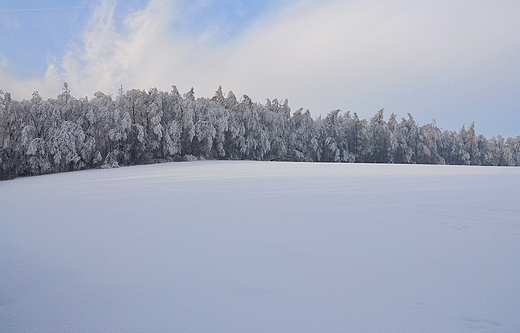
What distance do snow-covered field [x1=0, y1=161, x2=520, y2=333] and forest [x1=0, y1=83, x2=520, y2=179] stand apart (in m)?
13.5

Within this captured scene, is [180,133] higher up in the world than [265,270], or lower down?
higher up

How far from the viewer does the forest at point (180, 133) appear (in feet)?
51.4

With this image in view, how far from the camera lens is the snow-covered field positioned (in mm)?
1752

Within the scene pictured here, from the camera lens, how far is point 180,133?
2058 centimetres

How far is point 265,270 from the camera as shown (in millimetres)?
2402

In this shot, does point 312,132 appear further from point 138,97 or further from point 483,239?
point 483,239

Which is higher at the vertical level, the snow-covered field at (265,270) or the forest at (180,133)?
the forest at (180,133)

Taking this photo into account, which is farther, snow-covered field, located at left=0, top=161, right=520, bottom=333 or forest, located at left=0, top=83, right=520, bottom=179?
forest, located at left=0, top=83, right=520, bottom=179

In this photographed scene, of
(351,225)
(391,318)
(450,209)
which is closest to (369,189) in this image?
(450,209)

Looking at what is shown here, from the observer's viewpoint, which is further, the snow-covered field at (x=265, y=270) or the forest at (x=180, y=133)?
the forest at (x=180, y=133)

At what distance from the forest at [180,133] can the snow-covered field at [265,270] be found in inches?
530

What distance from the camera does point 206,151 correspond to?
22.0m

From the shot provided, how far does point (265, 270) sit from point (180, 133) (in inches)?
756

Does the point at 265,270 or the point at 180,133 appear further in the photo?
the point at 180,133
